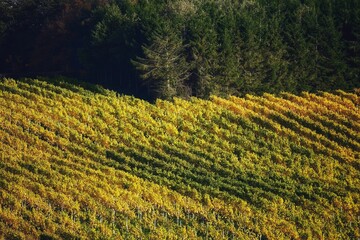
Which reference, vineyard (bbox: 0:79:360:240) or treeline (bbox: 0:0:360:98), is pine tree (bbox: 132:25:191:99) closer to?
treeline (bbox: 0:0:360:98)

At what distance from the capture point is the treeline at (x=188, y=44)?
6819 cm

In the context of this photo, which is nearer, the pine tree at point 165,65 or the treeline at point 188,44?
the pine tree at point 165,65

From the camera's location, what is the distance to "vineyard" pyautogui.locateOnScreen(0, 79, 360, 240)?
44938 mm

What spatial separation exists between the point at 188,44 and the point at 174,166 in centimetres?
1864

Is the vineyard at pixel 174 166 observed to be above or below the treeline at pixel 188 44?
below

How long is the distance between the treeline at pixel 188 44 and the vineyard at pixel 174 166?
10.1 ft

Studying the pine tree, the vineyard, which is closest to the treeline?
the pine tree

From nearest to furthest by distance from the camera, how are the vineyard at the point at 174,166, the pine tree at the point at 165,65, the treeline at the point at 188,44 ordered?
the vineyard at the point at 174,166 → the pine tree at the point at 165,65 → the treeline at the point at 188,44

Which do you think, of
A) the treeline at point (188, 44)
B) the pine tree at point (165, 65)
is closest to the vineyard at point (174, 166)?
the pine tree at point (165, 65)

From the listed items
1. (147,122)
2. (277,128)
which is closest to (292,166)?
(277,128)

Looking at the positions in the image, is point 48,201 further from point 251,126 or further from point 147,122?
point 251,126

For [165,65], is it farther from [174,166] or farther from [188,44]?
[174,166]

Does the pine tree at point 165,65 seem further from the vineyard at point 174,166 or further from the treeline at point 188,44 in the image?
the vineyard at point 174,166

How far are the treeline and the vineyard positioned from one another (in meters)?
3.07
